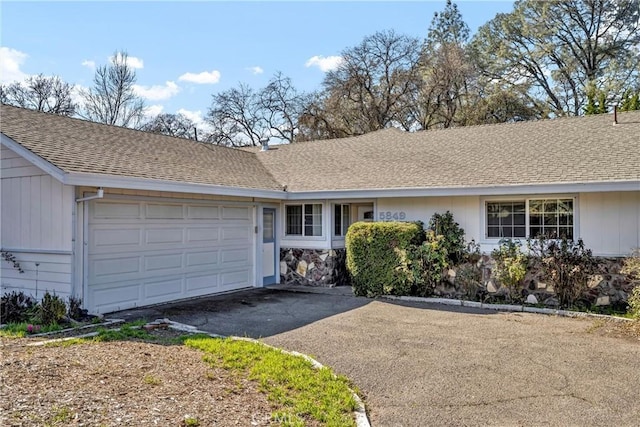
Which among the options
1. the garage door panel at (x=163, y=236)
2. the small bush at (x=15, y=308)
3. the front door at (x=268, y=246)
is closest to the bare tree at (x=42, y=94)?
the front door at (x=268, y=246)

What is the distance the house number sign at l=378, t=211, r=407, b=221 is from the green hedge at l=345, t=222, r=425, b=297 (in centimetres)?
72

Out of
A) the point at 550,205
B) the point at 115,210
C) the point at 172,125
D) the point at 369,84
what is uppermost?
the point at 369,84

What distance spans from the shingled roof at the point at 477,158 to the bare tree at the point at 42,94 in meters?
18.1

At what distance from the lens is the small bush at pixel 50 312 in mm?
6965

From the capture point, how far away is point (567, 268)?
8.75 meters

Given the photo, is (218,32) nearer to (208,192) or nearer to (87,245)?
(208,192)

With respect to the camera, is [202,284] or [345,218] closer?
[202,284]

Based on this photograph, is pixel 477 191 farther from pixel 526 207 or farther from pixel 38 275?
pixel 38 275

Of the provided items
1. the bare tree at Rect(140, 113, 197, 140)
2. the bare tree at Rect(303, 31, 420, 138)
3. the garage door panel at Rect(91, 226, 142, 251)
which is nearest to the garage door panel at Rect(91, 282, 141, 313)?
the garage door panel at Rect(91, 226, 142, 251)

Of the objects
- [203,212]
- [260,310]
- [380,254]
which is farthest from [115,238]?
[380,254]

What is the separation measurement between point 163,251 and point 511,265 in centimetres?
685

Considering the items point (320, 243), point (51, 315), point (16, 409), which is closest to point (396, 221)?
point (320, 243)

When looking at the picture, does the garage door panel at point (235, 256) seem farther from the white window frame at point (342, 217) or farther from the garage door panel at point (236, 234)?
the white window frame at point (342, 217)

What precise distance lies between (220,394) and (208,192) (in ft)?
20.0
